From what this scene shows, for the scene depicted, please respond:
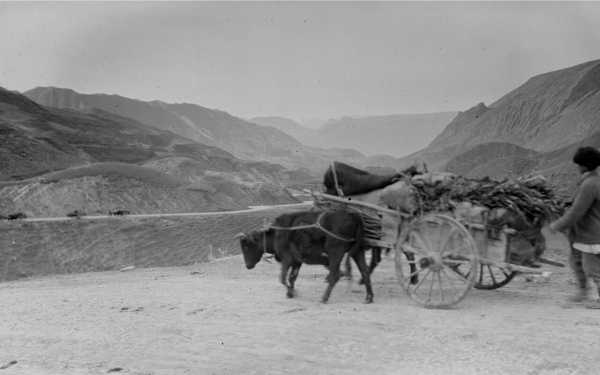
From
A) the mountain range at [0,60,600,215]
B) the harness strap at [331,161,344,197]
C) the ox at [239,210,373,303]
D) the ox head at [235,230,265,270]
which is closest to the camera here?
the ox at [239,210,373,303]

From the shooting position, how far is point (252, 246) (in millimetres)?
10008

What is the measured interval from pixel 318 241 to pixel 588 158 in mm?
4176

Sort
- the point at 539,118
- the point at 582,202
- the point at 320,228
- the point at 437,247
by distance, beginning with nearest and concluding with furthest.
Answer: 1. the point at 582,202
2. the point at 437,247
3. the point at 320,228
4. the point at 539,118

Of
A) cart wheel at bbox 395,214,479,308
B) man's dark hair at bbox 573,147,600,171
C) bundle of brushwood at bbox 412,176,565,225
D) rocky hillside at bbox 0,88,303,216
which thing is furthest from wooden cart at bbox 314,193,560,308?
rocky hillside at bbox 0,88,303,216

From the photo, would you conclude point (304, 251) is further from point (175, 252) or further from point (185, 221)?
point (185, 221)

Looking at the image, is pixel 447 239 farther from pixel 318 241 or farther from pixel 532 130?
pixel 532 130

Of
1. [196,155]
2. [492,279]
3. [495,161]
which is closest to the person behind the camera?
[492,279]

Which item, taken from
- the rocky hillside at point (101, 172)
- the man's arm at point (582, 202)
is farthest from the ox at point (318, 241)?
the rocky hillside at point (101, 172)

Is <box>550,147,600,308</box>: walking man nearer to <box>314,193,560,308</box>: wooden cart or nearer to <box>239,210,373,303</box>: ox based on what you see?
<box>314,193,560,308</box>: wooden cart

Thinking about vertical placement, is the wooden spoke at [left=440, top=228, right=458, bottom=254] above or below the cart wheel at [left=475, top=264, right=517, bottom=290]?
above

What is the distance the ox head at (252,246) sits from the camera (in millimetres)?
9867

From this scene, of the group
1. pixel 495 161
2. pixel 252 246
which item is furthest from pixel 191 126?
pixel 252 246

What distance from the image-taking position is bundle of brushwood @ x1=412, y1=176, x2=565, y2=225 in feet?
25.3

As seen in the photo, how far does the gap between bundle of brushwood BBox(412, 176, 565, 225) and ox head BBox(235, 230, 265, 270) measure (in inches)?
126
